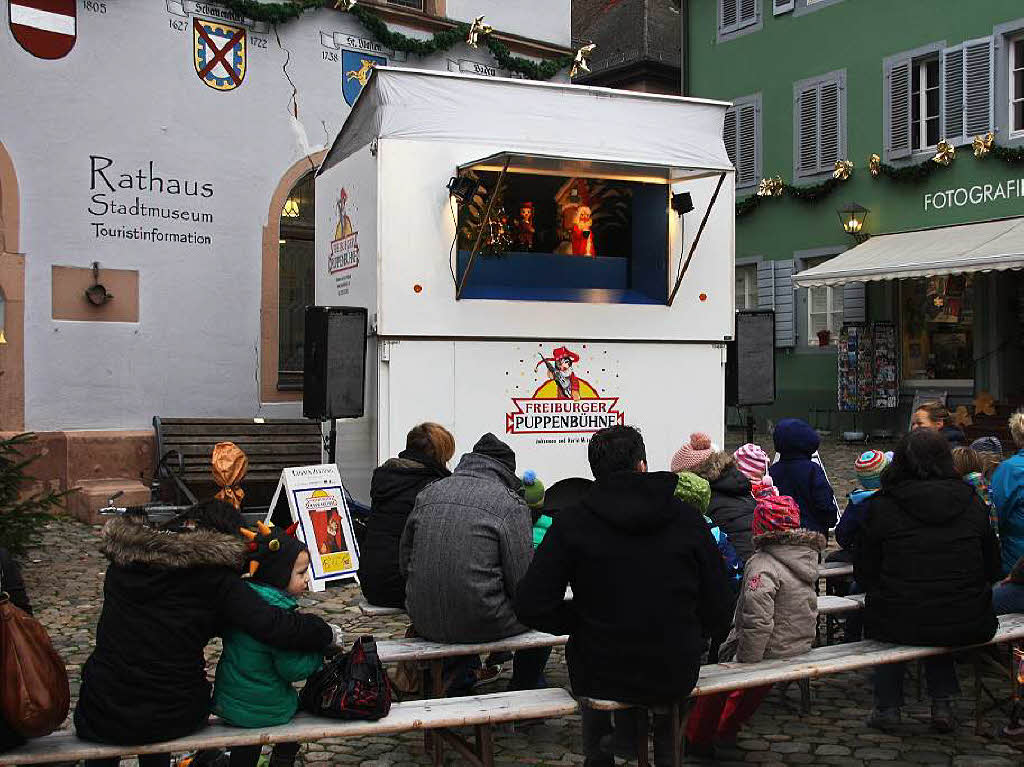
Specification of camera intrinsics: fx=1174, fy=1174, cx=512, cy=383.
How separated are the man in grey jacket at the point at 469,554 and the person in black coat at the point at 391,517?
64 cm

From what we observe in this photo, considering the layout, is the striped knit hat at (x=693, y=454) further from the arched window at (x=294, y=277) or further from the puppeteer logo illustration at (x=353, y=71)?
the puppeteer logo illustration at (x=353, y=71)

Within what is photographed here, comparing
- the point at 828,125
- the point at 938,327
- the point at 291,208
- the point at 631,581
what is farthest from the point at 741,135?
the point at 631,581

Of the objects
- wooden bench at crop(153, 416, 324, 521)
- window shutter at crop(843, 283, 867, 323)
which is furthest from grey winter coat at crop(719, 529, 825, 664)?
window shutter at crop(843, 283, 867, 323)

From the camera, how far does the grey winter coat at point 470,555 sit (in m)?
4.66

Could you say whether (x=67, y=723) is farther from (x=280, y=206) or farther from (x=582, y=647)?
(x=280, y=206)

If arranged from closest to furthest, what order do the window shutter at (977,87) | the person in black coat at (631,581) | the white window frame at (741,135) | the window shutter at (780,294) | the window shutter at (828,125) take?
the person in black coat at (631,581) < the window shutter at (977,87) < the window shutter at (828,125) < the window shutter at (780,294) < the white window frame at (741,135)

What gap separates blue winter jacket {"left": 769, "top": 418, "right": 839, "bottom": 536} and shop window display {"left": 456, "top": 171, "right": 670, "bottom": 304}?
2.22m

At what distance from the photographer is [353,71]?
41.2ft

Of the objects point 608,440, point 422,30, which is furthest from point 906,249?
point 608,440

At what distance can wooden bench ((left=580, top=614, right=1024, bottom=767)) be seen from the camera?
13.7 feet

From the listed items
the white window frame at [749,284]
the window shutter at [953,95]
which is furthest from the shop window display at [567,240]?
the white window frame at [749,284]

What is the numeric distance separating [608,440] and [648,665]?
758 mm

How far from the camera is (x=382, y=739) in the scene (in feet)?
16.6

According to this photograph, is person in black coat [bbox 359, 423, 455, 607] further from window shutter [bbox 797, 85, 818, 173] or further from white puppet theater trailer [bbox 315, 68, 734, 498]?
window shutter [bbox 797, 85, 818, 173]
